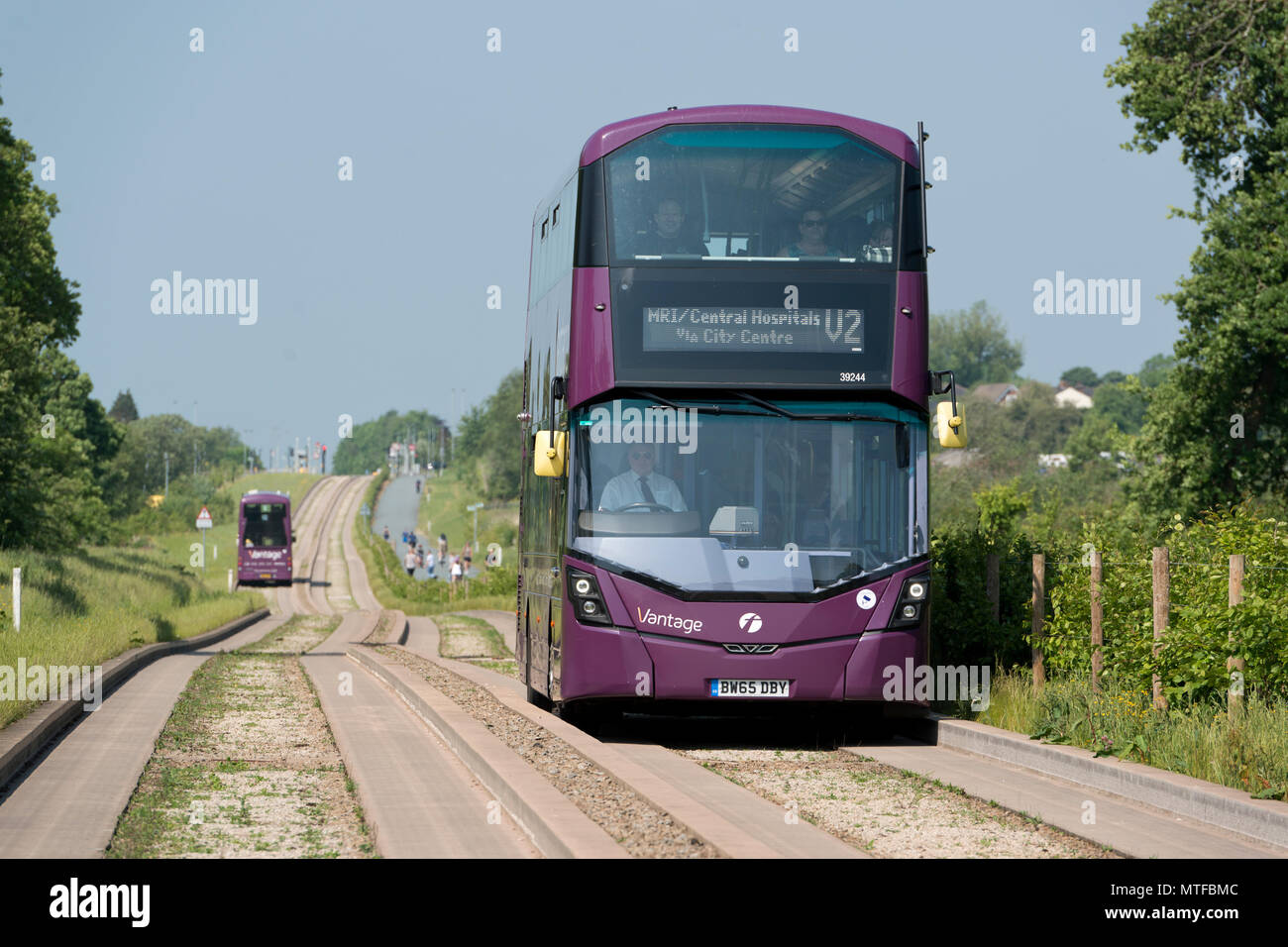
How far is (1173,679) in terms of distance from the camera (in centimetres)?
1211

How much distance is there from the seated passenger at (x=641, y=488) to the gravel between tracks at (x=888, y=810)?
2062 millimetres

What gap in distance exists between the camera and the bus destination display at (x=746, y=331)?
13.3 metres

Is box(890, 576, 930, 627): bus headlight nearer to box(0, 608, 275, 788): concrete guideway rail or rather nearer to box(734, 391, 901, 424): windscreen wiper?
box(734, 391, 901, 424): windscreen wiper

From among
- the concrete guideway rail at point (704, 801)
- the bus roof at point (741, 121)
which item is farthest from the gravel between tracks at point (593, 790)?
the bus roof at point (741, 121)

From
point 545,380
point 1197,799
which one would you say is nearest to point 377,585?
point 545,380

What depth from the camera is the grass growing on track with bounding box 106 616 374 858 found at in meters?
8.51

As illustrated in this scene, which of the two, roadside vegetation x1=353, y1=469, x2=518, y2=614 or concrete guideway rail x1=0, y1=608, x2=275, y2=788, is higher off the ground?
concrete guideway rail x1=0, y1=608, x2=275, y2=788

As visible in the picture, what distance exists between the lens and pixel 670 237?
13.4 metres

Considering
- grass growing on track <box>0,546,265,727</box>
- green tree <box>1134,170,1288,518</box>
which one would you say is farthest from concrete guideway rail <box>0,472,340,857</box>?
green tree <box>1134,170,1288,518</box>

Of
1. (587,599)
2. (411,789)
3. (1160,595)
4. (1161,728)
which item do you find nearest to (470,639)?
(587,599)

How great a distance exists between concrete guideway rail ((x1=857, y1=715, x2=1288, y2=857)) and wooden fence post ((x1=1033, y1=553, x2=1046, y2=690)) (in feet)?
6.53

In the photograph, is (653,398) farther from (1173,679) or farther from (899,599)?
(1173,679)

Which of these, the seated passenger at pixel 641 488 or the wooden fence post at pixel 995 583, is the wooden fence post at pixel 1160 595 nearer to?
the wooden fence post at pixel 995 583

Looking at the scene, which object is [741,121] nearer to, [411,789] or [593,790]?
[593,790]
